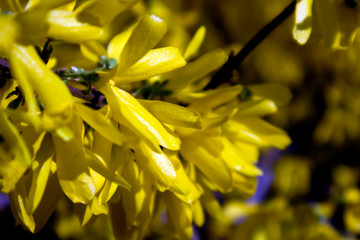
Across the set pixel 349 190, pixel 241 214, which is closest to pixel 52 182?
pixel 241 214

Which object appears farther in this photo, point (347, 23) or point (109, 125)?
point (347, 23)

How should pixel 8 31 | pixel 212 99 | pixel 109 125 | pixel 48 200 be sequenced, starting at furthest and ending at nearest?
pixel 212 99
pixel 48 200
pixel 109 125
pixel 8 31

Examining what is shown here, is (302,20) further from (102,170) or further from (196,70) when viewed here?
(102,170)

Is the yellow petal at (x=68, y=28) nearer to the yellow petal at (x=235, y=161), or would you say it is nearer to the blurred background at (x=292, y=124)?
the yellow petal at (x=235, y=161)

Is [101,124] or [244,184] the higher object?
[101,124]

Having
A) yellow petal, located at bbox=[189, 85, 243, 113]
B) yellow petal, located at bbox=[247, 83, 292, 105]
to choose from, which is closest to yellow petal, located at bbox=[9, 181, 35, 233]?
yellow petal, located at bbox=[189, 85, 243, 113]

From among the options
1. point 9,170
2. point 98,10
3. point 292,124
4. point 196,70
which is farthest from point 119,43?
point 292,124

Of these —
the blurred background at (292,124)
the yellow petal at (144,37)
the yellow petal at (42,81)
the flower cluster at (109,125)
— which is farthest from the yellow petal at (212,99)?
the blurred background at (292,124)
